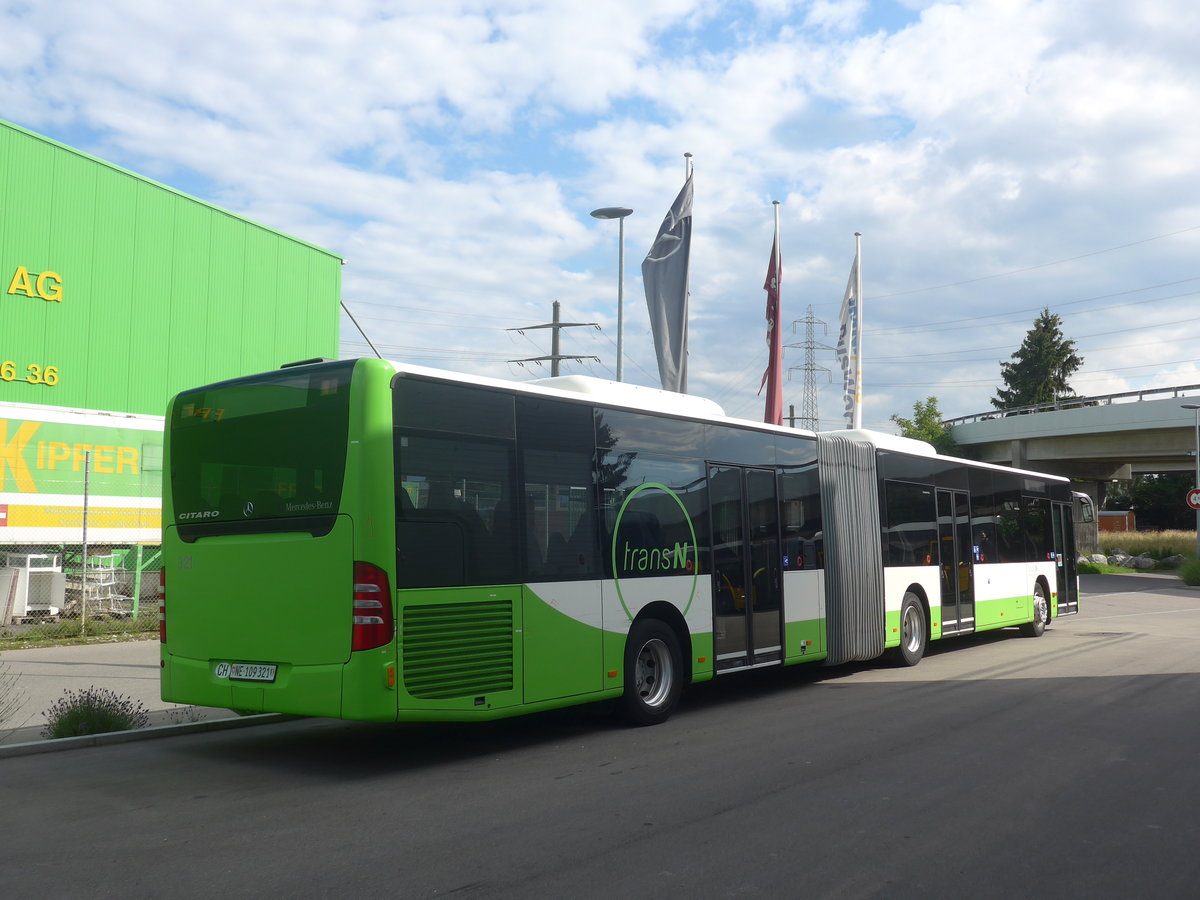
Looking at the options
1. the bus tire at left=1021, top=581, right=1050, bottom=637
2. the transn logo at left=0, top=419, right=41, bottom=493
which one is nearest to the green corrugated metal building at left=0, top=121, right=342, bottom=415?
the transn logo at left=0, top=419, right=41, bottom=493

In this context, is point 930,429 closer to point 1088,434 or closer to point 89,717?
point 1088,434

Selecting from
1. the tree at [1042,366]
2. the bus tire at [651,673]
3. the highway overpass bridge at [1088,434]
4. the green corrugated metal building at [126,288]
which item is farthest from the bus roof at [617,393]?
the tree at [1042,366]

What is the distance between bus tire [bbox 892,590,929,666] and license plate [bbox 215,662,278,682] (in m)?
9.60

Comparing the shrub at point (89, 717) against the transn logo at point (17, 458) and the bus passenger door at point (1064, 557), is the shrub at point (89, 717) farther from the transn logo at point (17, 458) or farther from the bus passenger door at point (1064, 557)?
the bus passenger door at point (1064, 557)

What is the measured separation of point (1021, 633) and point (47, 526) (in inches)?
719

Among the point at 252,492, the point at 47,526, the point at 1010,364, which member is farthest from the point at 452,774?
the point at 1010,364

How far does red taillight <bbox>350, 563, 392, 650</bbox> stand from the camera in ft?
25.0

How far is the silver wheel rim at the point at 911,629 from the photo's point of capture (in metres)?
15.2

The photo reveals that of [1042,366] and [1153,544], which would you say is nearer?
[1153,544]

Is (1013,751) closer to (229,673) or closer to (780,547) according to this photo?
(780,547)

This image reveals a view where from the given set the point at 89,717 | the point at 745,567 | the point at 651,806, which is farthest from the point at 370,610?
the point at 745,567

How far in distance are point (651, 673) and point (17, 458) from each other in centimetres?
1453

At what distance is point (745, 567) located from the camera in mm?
11695

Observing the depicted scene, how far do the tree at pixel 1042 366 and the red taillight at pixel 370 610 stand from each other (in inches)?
3379
